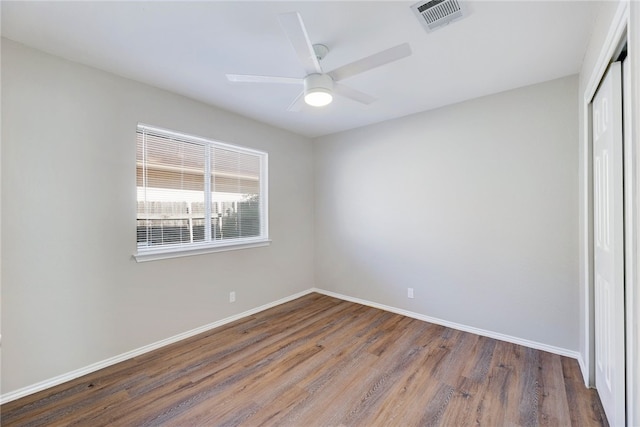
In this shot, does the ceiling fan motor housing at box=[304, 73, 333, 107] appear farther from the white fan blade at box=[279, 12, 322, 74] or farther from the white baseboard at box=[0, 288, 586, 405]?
the white baseboard at box=[0, 288, 586, 405]

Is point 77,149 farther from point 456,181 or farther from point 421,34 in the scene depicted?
point 456,181

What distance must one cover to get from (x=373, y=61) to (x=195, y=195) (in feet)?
7.75

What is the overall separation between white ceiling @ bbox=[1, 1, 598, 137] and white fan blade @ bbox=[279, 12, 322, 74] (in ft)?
0.94

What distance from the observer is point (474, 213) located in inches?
115

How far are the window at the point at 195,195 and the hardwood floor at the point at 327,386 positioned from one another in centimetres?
105

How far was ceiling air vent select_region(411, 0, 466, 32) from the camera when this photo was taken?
5.17 ft

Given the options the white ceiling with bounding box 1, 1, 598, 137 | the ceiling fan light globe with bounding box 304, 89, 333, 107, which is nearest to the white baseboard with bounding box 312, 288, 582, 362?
the white ceiling with bounding box 1, 1, 598, 137

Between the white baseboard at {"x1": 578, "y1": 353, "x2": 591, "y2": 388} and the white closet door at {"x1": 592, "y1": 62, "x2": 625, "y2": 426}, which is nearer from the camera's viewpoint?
the white closet door at {"x1": 592, "y1": 62, "x2": 625, "y2": 426}

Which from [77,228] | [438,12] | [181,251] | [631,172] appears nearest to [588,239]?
[631,172]

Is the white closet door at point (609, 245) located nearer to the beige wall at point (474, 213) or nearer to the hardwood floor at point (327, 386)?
the hardwood floor at point (327, 386)

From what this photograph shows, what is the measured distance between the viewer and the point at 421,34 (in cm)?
187

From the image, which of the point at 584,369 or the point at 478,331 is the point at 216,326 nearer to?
the point at 478,331

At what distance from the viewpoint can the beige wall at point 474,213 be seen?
8.09 ft

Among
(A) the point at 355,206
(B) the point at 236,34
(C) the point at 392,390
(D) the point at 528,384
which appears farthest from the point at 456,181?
(B) the point at 236,34
